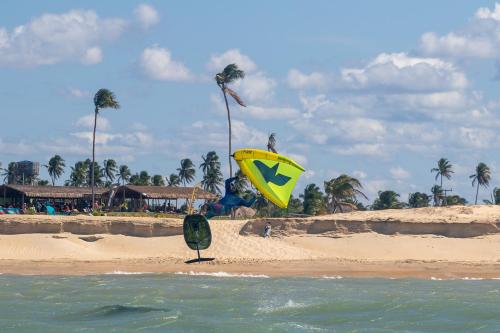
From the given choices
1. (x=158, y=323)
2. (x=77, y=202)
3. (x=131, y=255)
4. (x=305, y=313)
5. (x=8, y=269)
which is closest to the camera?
(x=158, y=323)

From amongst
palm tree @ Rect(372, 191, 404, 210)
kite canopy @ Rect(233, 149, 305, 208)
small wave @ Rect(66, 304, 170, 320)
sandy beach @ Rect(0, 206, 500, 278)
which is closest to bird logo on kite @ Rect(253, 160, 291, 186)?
kite canopy @ Rect(233, 149, 305, 208)

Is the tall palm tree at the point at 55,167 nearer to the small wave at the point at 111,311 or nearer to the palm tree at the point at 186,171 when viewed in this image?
the palm tree at the point at 186,171

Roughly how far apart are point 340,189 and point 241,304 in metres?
29.1

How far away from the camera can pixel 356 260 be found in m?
38.7

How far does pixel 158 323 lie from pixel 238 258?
13.2m

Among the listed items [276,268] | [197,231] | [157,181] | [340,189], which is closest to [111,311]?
[197,231]

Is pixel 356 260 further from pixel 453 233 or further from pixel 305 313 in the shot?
pixel 305 313

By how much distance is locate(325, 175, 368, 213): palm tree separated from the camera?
58.0m

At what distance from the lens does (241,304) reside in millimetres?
29734

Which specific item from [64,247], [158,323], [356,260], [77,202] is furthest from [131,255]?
[77,202]

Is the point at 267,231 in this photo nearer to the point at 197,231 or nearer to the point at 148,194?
the point at 197,231

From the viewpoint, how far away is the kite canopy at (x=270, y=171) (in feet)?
78.3

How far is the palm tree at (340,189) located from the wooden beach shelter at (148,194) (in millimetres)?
8888

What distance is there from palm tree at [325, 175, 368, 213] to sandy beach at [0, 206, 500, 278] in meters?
14.8
